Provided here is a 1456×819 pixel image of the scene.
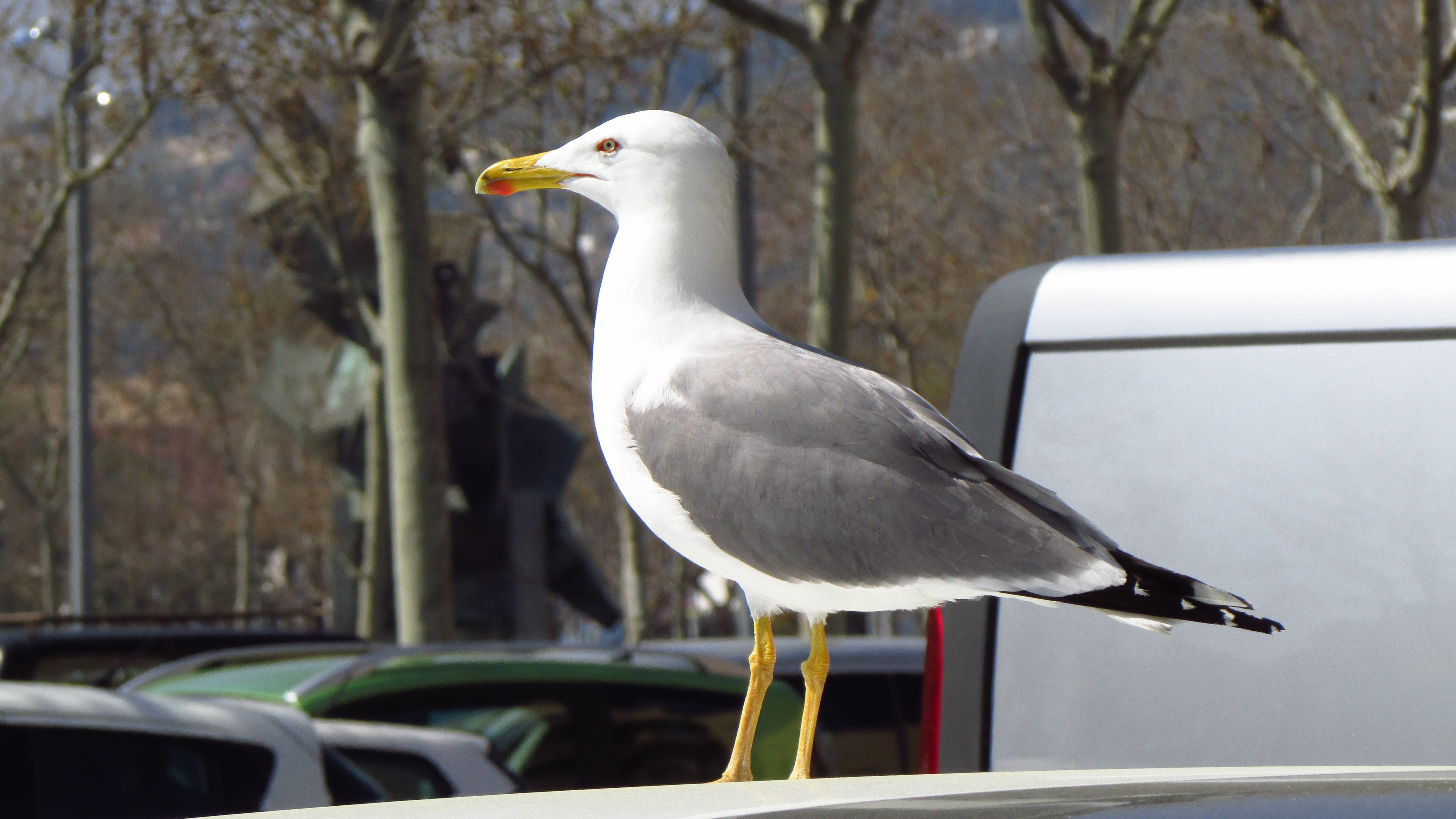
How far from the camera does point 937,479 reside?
80.4 inches

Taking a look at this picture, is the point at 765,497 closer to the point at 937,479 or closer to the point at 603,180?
the point at 937,479

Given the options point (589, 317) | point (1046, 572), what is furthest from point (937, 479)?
point (589, 317)

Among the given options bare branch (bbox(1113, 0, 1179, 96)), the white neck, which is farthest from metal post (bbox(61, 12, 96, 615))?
the white neck

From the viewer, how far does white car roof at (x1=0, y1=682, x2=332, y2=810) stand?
4633mm

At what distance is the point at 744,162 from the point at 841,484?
557 inches

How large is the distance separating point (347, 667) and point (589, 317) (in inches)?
570

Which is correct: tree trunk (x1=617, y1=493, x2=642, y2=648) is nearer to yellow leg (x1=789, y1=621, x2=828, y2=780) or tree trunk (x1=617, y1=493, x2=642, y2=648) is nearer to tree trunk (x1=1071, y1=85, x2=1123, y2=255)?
tree trunk (x1=1071, y1=85, x2=1123, y2=255)

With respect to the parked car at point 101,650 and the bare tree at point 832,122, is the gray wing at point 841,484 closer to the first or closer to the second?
the parked car at point 101,650

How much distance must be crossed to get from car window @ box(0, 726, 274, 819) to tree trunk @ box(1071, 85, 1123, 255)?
7.82 meters

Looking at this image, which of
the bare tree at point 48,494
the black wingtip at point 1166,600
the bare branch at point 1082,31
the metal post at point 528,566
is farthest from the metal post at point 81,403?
the black wingtip at point 1166,600

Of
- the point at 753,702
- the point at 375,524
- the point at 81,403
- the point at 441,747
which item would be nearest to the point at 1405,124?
the point at 441,747

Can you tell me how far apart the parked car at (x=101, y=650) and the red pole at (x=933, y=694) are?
6108 mm

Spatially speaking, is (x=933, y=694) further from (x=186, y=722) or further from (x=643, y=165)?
(x=186, y=722)

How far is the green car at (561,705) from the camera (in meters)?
6.65
